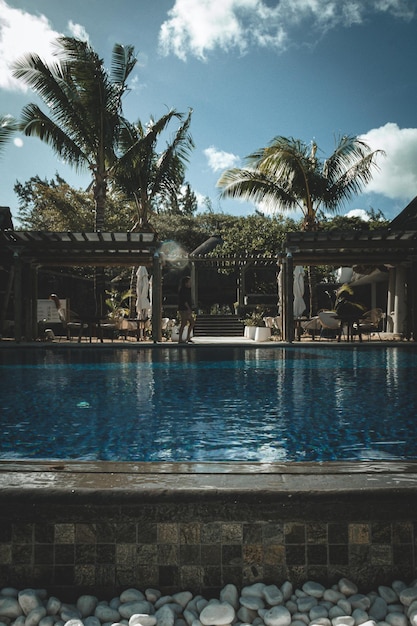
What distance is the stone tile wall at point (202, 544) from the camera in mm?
1857

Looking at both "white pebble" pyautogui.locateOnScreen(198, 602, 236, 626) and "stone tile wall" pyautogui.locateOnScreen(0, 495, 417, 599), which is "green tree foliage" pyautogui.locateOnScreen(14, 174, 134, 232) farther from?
"white pebble" pyautogui.locateOnScreen(198, 602, 236, 626)

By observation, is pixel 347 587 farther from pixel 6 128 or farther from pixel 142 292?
pixel 6 128

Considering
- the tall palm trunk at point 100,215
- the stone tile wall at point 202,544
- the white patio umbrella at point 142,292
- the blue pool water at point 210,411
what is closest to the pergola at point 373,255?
the white patio umbrella at point 142,292

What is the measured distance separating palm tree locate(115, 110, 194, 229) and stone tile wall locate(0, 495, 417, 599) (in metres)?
16.7

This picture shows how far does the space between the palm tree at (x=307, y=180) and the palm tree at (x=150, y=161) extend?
1.97 meters

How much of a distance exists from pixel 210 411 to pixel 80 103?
47.8 feet

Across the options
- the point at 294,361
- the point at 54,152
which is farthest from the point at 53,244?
the point at 294,361

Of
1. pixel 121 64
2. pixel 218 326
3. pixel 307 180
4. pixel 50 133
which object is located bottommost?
pixel 218 326

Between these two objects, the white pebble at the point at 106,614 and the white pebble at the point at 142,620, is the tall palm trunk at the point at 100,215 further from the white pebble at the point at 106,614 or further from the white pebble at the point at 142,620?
the white pebble at the point at 142,620

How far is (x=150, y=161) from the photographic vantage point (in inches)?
722

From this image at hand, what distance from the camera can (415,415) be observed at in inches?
177

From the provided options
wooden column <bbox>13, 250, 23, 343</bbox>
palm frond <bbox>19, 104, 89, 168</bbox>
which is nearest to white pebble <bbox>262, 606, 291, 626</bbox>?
wooden column <bbox>13, 250, 23, 343</bbox>

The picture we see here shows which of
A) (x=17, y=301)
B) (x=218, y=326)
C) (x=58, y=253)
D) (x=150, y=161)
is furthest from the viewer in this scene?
(x=218, y=326)

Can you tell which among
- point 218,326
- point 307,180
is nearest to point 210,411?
point 307,180
